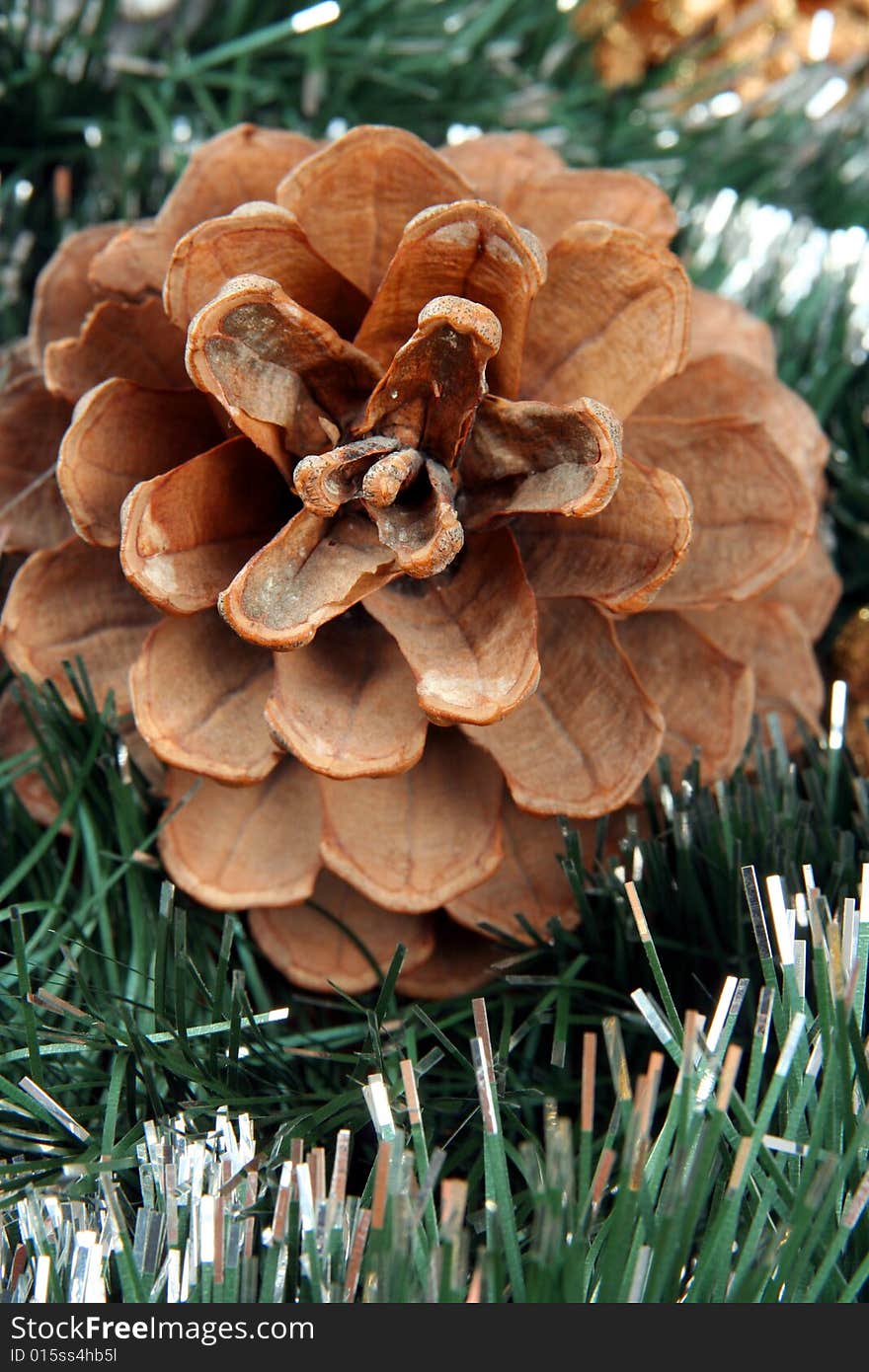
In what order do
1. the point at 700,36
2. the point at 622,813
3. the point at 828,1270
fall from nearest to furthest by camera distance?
the point at 828,1270
the point at 622,813
the point at 700,36

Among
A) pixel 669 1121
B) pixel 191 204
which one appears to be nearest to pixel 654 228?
pixel 191 204

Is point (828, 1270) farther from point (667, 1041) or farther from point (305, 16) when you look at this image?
Answer: point (305, 16)

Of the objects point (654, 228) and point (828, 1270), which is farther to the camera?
point (654, 228)

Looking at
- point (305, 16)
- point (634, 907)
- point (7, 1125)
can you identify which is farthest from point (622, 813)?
point (305, 16)

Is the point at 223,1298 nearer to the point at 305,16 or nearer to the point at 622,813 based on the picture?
the point at 622,813

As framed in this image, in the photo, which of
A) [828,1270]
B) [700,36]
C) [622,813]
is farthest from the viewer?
[700,36]

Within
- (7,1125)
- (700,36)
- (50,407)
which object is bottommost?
(7,1125)

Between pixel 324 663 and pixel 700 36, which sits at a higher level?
pixel 700 36
